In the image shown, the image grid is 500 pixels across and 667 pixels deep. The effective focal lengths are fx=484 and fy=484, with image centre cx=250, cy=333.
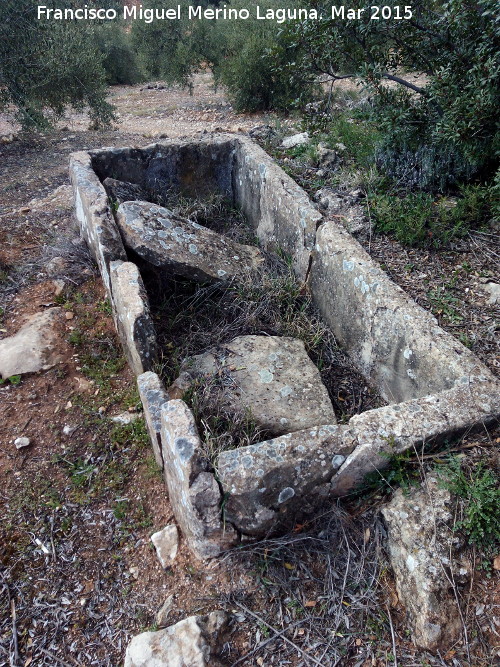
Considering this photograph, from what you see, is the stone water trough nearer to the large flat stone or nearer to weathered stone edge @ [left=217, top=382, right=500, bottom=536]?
weathered stone edge @ [left=217, top=382, right=500, bottom=536]

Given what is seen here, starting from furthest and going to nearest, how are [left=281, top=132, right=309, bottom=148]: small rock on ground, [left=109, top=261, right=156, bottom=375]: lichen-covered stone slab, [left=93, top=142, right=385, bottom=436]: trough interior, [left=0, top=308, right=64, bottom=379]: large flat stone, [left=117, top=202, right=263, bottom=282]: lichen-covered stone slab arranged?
[left=281, top=132, right=309, bottom=148]: small rock on ground < [left=117, top=202, right=263, bottom=282]: lichen-covered stone slab < [left=0, top=308, right=64, bottom=379]: large flat stone < [left=93, top=142, right=385, bottom=436]: trough interior < [left=109, top=261, right=156, bottom=375]: lichen-covered stone slab

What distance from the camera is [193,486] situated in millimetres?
1843

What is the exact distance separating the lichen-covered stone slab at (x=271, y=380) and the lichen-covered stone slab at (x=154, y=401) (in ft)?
1.60

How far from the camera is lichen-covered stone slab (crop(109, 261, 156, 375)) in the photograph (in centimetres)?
279

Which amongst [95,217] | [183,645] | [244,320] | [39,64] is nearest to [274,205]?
[244,320]

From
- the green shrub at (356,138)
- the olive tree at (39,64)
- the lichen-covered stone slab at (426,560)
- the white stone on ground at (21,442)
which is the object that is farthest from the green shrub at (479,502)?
the olive tree at (39,64)

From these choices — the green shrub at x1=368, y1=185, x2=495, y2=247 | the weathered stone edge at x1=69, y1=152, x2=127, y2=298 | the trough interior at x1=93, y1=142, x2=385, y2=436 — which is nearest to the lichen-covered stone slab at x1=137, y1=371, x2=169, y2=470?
the trough interior at x1=93, y1=142, x2=385, y2=436

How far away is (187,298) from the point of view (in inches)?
138

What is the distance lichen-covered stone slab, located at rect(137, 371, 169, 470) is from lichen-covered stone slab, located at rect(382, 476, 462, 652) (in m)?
1.06

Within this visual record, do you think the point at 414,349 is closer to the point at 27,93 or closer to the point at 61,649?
the point at 61,649

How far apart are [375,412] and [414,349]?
54 centimetres

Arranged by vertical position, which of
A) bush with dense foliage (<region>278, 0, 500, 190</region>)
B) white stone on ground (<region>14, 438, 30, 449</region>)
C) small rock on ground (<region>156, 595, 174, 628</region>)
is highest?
bush with dense foliage (<region>278, 0, 500, 190</region>)

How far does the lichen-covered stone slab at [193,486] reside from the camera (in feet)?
6.04

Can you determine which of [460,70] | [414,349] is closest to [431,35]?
[460,70]
